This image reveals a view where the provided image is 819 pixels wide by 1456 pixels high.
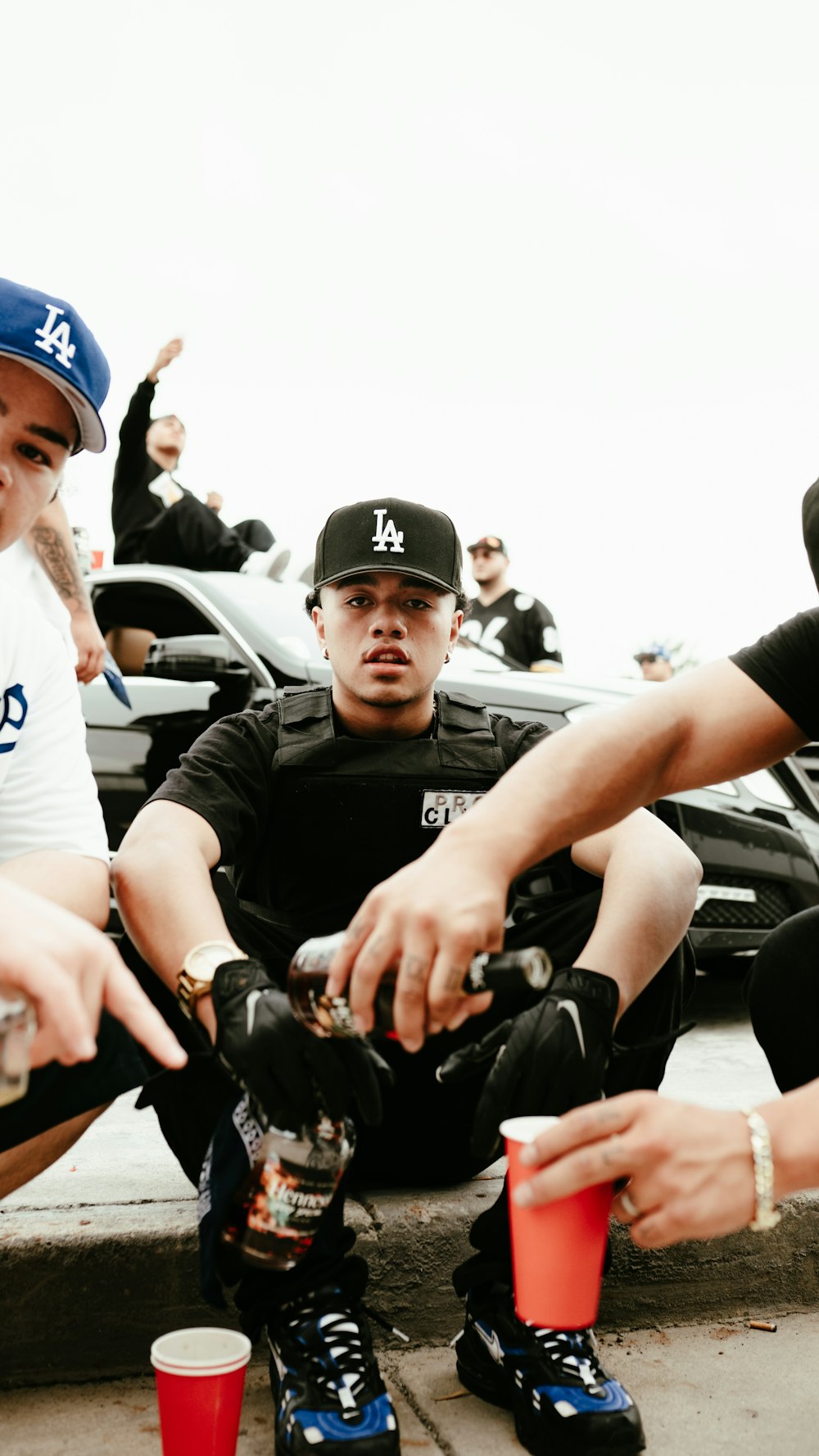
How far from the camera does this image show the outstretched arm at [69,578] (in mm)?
3496

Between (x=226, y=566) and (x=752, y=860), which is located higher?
(x=226, y=566)

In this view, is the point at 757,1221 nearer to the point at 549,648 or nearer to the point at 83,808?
the point at 83,808

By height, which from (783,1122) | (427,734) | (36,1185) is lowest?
(36,1185)

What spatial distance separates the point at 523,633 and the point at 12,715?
19.3ft

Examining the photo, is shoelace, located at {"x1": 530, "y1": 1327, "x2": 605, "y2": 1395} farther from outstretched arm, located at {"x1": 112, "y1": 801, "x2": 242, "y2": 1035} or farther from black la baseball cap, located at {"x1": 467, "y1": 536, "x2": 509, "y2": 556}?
black la baseball cap, located at {"x1": 467, "y1": 536, "x2": 509, "y2": 556}

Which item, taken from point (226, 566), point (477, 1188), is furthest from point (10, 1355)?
point (226, 566)

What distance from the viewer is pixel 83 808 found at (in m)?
2.17

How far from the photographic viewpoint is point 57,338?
2209mm

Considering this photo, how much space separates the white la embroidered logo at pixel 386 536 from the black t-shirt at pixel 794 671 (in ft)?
3.17

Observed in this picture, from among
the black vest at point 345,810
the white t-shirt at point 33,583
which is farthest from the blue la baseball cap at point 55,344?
the white t-shirt at point 33,583

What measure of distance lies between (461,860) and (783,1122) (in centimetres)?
52

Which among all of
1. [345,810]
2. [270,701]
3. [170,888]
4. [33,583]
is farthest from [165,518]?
[170,888]

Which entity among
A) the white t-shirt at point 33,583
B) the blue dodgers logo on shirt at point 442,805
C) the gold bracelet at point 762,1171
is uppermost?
the white t-shirt at point 33,583

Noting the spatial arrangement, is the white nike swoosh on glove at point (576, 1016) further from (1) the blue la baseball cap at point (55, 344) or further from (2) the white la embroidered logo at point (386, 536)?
(1) the blue la baseball cap at point (55, 344)
